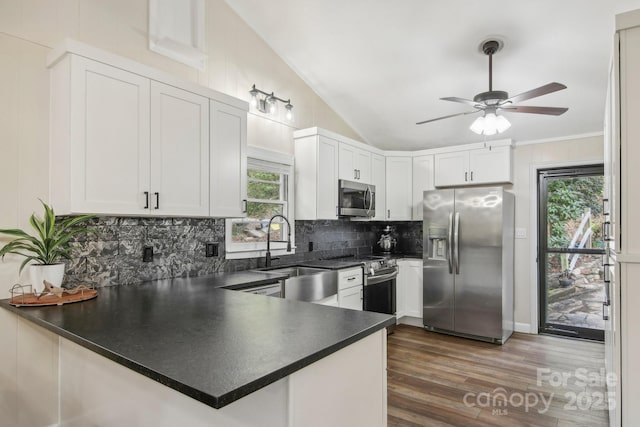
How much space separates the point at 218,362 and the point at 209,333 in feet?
1.02

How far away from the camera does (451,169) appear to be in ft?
15.9

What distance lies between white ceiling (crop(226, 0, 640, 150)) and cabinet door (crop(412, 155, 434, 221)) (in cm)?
54

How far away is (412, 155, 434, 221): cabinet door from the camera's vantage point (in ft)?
16.4

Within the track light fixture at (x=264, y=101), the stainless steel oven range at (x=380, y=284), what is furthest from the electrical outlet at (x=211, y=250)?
the stainless steel oven range at (x=380, y=284)

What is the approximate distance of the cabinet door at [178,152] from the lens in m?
2.40

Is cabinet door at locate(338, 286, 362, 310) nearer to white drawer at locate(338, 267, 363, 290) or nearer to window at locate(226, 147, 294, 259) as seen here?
white drawer at locate(338, 267, 363, 290)

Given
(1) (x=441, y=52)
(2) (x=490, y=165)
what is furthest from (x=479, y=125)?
(2) (x=490, y=165)

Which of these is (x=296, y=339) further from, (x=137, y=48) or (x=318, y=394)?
(x=137, y=48)

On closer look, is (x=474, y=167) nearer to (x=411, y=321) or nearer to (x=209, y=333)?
(x=411, y=321)

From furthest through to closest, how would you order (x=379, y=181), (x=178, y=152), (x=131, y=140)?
1. (x=379, y=181)
2. (x=178, y=152)
3. (x=131, y=140)

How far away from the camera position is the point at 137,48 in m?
2.68

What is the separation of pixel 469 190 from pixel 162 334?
380 cm

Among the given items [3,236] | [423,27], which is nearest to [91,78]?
[3,236]

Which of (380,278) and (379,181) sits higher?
(379,181)
